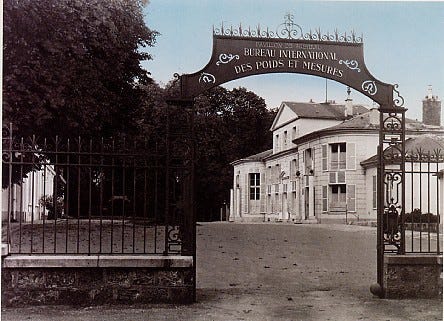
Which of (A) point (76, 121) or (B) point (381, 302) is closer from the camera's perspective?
(B) point (381, 302)

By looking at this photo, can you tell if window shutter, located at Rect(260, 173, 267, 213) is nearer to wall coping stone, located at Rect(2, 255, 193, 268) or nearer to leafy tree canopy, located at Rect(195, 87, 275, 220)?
leafy tree canopy, located at Rect(195, 87, 275, 220)

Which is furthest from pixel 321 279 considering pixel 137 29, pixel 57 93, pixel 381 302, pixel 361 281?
pixel 137 29

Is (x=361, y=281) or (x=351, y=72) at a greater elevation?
(x=351, y=72)

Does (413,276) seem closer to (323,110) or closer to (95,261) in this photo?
(95,261)

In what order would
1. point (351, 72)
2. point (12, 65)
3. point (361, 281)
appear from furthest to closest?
point (12, 65), point (361, 281), point (351, 72)

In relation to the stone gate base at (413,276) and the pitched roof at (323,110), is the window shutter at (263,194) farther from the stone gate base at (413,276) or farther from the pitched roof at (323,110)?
the stone gate base at (413,276)

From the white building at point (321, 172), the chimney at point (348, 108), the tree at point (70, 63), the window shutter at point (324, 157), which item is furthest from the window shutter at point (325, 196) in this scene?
the tree at point (70, 63)

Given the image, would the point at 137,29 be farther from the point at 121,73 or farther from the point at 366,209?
the point at 366,209

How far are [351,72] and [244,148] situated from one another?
30.6ft

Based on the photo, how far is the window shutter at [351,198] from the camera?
2400cm

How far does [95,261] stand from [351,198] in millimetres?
18818

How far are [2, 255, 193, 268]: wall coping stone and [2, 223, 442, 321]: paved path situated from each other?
0.49 meters

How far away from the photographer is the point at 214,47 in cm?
741

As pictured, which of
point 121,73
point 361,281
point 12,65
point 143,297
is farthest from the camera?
point 121,73
